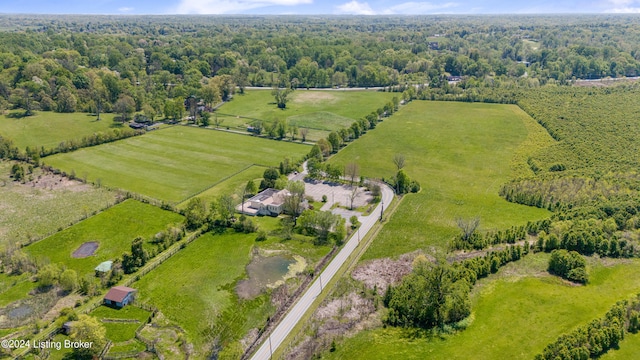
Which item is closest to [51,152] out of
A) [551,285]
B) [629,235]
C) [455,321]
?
[455,321]

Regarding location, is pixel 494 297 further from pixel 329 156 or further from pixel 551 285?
pixel 329 156

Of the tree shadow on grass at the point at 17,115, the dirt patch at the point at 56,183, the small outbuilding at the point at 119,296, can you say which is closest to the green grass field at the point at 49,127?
the tree shadow on grass at the point at 17,115

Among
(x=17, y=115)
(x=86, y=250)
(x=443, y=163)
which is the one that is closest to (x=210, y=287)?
(x=86, y=250)

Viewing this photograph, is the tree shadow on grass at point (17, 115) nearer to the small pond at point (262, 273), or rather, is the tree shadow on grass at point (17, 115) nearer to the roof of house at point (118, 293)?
the roof of house at point (118, 293)

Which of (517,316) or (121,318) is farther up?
(121,318)

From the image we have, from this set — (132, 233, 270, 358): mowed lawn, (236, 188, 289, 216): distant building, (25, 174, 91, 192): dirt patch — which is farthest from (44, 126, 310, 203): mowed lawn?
(132, 233, 270, 358): mowed lawn

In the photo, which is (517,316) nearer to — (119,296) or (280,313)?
(280,313)
